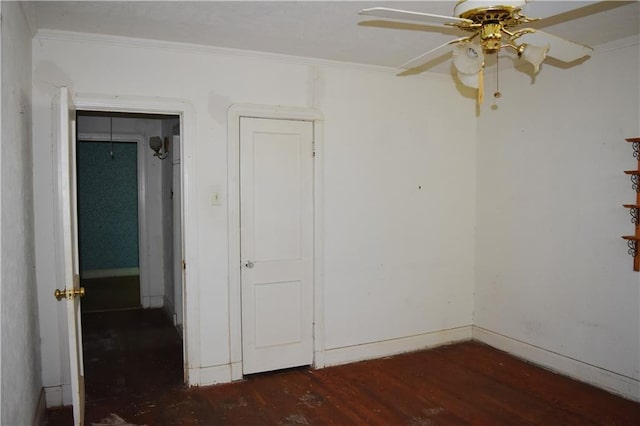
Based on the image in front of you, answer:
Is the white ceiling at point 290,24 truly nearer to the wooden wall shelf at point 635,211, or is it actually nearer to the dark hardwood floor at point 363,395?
the wooden wall shelf at point 635,211

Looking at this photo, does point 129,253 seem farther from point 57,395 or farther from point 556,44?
point 556,44

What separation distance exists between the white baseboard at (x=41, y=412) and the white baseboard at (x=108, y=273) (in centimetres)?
498

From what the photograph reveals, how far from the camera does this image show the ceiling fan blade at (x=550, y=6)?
7.19 feet

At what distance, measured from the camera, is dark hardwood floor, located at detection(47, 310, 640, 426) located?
10.1ft

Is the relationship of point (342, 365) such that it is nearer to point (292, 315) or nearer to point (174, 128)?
point (292, 315)

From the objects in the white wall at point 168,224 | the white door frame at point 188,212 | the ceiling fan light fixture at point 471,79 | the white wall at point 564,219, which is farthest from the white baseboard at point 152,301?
the ceiling fan light fixture at point 471,79

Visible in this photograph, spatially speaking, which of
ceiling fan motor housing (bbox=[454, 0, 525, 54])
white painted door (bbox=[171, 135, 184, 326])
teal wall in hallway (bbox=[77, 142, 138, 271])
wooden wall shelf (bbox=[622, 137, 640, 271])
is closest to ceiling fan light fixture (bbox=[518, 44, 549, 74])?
ceiling fan motor housing (bbox=[454, 0, 525, 54])

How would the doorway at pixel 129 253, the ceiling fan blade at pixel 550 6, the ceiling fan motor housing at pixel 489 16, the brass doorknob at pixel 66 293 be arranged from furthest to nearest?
the doorway at pixel 129 253, the brass doorknob at pixel 66 293, the ceiling fan blade at pixel 550 6, the ceiling fan motor housing at pixel 489 16

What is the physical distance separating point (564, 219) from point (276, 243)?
227cm

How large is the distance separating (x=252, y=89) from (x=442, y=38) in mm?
1426

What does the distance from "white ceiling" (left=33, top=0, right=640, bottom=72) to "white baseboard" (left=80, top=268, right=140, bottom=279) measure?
5.61 meters

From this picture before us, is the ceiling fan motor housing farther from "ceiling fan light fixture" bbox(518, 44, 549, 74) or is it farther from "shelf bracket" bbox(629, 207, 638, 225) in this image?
"shelf bracket" bbox(629, 207, 638, 225)

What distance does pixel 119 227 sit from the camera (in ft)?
26.6

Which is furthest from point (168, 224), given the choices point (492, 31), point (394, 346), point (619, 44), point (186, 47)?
point (619, 44)
